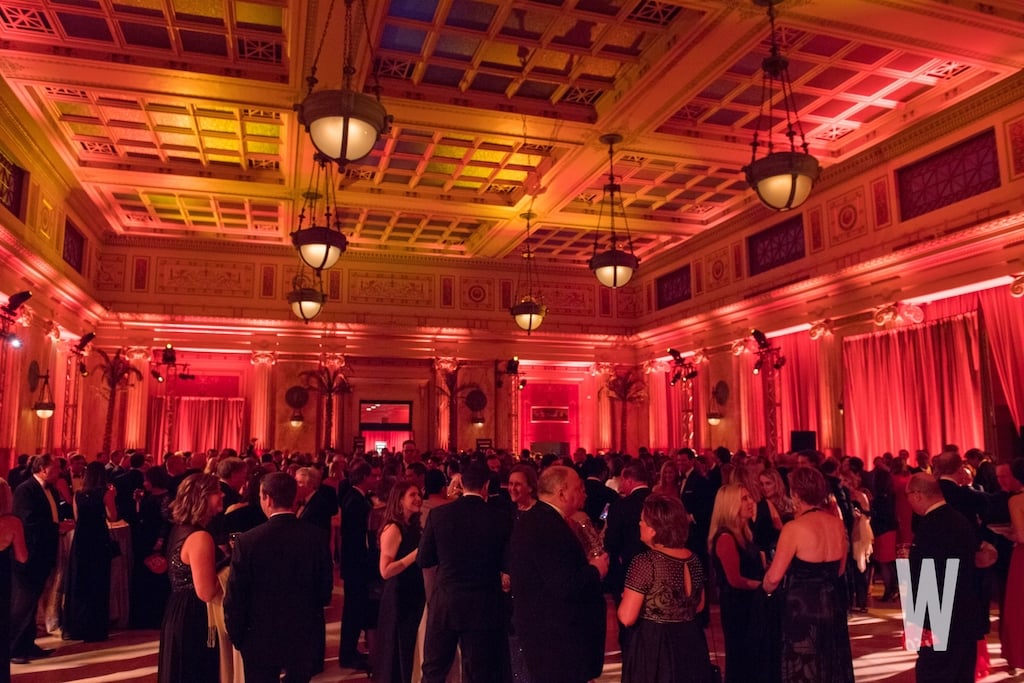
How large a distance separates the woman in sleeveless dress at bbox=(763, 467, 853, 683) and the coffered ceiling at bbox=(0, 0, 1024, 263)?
6.14 meters

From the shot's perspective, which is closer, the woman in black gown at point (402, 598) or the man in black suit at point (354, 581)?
the woman in black gown at point (402, 598)

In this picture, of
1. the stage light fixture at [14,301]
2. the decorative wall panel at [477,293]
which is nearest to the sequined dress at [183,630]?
the stage light fixture at [14,301]

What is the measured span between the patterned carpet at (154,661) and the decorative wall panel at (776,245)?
9.81 meters

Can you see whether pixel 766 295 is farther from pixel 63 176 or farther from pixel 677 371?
pixel 63 176

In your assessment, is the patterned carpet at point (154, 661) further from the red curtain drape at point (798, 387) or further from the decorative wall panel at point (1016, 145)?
the red curtain drape at point (798, 387)

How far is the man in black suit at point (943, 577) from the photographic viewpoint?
14.0 ft

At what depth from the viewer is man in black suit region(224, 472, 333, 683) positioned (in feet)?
11.7

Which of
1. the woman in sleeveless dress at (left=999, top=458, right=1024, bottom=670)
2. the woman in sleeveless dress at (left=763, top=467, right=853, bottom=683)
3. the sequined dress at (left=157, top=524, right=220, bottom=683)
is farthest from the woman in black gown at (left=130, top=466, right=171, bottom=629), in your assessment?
the woman in sleeveless dress at (left=999, top=458, right=1024, bottom=670)

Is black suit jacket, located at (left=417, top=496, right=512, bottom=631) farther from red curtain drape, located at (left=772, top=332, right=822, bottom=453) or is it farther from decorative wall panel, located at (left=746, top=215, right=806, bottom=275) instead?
decorative wall panel, located at (left=746, top=215, right=806, bottom=275)

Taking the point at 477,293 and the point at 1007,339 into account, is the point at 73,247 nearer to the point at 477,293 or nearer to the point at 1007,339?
the point at 477,293

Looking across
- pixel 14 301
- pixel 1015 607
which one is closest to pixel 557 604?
pixel 1015 607

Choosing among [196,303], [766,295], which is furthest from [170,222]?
[766,295]

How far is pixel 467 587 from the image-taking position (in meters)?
4.00

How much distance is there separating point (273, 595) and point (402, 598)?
52.8 inches
